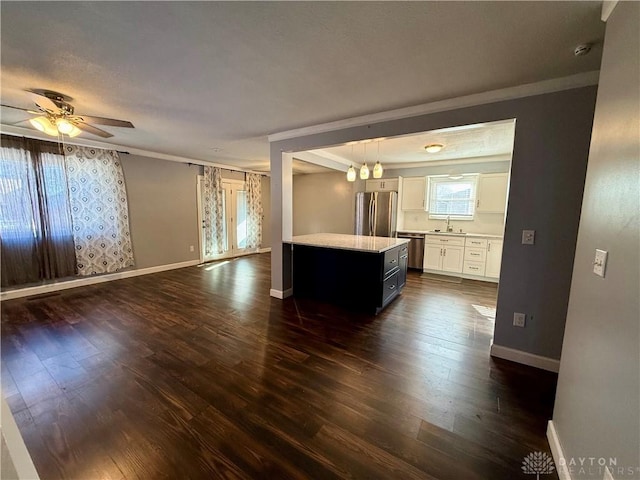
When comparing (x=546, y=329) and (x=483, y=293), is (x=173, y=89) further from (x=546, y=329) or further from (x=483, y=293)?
(x=483, y=293)

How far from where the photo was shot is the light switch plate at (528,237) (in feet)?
7.22

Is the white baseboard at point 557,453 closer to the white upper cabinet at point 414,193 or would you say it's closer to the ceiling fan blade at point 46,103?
the ceiling fan blade at point 46,103

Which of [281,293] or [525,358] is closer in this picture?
[525,358]

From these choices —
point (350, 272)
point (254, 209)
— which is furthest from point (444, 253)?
point (254, 209)

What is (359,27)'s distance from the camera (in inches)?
57.6

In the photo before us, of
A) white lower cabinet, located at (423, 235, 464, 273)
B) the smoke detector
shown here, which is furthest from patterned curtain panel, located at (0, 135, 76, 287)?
white lower cabinet, located at (423, 235, 464, 273)

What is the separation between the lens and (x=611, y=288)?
1074 mm

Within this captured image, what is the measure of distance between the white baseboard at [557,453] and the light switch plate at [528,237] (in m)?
1.35

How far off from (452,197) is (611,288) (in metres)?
4.97

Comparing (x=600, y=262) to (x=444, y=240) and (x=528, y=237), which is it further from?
(x=444, y=240)

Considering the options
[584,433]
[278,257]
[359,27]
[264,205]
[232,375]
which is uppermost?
[359,27]

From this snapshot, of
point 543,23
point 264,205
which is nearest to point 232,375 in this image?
point 543,23

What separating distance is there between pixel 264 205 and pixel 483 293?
5.90 meters

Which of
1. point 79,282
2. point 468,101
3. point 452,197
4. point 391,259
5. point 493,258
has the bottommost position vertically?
point 79,282
